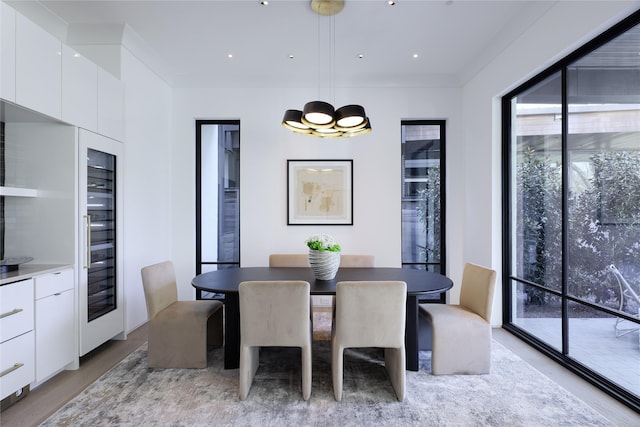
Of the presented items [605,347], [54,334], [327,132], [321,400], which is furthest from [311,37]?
[605,347]

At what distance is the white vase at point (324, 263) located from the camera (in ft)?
8.96

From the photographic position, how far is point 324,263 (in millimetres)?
2730

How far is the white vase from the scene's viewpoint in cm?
273

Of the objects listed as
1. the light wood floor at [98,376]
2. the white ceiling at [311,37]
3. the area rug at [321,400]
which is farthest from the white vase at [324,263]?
the white ceiling at [311,37]

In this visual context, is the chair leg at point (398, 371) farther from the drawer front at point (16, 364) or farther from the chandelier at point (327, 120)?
the drawer front at point (16, 364)

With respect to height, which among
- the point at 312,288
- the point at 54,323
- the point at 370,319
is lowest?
the point at 54,323

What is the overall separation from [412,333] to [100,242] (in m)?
2.93

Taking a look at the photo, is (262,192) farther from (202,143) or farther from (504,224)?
(504,224)

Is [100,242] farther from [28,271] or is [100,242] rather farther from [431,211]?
[431,211]

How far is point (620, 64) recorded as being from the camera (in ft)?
7.61

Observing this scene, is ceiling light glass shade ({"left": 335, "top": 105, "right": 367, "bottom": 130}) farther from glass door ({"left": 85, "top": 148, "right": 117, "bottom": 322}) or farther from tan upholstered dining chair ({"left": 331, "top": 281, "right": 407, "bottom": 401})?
glass door ({"left": 85, "top": 148, "right": 117, "bottom": 322})

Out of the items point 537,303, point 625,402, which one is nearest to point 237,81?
point 537,303

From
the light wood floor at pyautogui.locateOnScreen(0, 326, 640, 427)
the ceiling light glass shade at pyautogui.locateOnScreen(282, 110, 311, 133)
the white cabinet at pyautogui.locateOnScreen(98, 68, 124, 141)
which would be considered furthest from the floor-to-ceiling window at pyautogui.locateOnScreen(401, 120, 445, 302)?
the white cabinet at pyautogui.locateOnScreen(98, 68, 124, 141)

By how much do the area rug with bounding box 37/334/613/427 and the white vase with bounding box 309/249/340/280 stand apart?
0.77 metres
